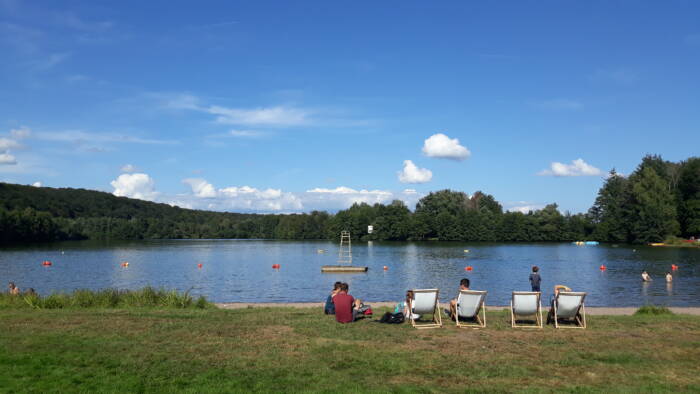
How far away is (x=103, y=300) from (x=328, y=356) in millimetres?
10401

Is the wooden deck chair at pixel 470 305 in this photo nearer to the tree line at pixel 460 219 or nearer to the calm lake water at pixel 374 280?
the calm lake water at pixel 374 280

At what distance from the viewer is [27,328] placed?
1081 cm

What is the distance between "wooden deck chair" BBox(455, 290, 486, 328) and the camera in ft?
39.6

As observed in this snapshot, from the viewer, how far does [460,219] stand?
124m

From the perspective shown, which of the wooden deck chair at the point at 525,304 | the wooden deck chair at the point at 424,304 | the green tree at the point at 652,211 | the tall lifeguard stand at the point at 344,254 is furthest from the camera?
the green tree at the point at 652,211

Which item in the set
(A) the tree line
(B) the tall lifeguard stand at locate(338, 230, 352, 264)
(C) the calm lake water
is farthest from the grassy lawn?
(A) the tree line

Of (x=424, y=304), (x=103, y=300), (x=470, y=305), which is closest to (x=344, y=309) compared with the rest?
(x=424, y=304)

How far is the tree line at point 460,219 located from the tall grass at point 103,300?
99240 millimetres

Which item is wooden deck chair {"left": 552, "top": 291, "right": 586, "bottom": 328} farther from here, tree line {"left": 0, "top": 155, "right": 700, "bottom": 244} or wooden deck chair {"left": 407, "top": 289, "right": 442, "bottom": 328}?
tree line {"left": 0, "top": 155, "right": 700, "bottom": 244}

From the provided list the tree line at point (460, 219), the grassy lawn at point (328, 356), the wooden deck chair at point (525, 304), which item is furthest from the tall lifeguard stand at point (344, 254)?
the tree line at point (460, 219)

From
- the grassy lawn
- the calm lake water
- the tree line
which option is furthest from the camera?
the tree line

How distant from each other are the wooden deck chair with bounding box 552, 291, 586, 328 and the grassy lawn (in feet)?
1.47

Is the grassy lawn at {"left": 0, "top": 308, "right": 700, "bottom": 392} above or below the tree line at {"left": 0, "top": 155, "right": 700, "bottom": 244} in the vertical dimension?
below

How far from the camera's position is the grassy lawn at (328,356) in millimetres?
7215
